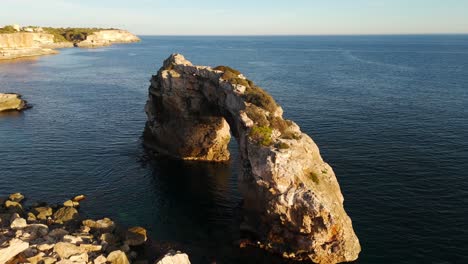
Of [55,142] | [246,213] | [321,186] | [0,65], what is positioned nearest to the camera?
[321,186]

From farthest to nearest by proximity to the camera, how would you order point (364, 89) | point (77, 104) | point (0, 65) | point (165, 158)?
point (0, 65), point (364, 89), point (77, 104), point (165, 158)

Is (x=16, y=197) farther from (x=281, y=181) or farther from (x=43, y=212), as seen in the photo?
(x=281, y=181)

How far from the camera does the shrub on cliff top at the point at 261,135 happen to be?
44.0 meters

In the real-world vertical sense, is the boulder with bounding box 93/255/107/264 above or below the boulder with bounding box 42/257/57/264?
below

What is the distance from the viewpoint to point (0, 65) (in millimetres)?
186750

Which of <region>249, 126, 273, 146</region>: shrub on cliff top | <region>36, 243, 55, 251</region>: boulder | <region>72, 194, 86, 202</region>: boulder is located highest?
<region>249, 126, 273, 146</region>: shrub on cliff top

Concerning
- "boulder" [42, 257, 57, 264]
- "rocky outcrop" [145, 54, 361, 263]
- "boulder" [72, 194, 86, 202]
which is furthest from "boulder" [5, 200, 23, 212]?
"rocky outcrop" [145, 54, 361, 263]

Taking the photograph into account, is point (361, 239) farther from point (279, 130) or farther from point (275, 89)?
point (275, 89)

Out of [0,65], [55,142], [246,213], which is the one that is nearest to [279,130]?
[246,213]

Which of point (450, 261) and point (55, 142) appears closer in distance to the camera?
point (450, 261)

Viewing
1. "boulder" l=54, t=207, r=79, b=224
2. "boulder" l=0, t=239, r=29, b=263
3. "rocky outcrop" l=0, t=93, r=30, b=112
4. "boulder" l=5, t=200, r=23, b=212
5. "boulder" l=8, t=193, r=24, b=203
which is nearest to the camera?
"boulder" l=0, t=239, r=29, b=263

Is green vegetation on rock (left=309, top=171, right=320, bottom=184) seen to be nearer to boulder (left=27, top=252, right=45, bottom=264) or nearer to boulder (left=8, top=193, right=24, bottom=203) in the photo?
boulder (left=27, top=252, right=45, bottom=264)

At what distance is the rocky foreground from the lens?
35.6 metres

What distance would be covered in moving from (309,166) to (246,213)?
32.4 feet
